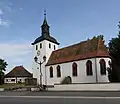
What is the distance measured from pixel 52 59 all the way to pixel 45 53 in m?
3.13

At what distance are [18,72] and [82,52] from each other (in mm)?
36009

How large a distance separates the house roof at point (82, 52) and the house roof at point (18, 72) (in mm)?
22593

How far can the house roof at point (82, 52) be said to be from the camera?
45.0 meters

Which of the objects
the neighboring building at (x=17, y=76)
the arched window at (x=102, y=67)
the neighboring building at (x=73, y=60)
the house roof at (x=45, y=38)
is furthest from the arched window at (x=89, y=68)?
the neighboring building at (x=17, y=76)

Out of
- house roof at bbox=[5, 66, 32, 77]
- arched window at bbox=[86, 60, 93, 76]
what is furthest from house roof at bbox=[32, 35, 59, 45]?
arched window at bbox=[86, 60, 93, 76]

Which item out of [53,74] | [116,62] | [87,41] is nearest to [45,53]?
[53,74]

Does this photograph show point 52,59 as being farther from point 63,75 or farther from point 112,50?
point 112,50

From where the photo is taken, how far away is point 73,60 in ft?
162

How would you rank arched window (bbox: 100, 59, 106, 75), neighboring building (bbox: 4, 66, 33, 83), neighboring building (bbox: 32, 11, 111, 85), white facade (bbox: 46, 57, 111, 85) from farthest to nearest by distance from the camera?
neighboring building (bbox: 4, 66, 33, 83), neighboring building (bbox: 32, 11, 111, 85), white facade (bbox: 46, 57, 111, 85), arched window (bbox: 100, 59, 106, 75)

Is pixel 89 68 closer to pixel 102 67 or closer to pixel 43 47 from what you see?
pixel 102 67

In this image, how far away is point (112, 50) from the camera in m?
36.4

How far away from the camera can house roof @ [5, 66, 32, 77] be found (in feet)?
255

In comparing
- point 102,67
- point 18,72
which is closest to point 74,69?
point 102,67

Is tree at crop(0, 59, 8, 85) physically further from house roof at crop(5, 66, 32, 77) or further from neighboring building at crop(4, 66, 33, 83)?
house roof at crop(5, 66, 32, 77)
